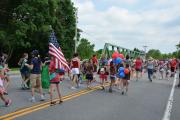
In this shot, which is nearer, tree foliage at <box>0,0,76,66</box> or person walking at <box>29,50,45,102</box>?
person walking at <box>29,50,45,102</box>

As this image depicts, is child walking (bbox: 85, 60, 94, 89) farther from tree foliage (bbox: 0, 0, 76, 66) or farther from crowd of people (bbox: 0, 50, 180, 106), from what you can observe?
tree foliage (bbox: 0, 0, 76, 66)

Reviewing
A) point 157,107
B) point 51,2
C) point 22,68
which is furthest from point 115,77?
point 51,2

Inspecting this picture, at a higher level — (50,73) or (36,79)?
(50,73)

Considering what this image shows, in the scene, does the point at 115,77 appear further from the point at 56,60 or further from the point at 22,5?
the point at 22,5

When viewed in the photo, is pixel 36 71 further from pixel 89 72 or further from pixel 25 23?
pixel 25 23

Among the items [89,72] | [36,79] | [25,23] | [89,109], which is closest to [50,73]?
[36,79]

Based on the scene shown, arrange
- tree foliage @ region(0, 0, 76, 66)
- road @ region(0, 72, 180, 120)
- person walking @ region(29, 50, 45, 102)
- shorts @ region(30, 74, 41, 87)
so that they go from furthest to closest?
tree foliage @ region(0, 0, 76, 66) < person walking @ region(29, 50, 45, 102) < shorts @ region(30, 74, 41, 87) < road @ region(0, 72, 180, 120)

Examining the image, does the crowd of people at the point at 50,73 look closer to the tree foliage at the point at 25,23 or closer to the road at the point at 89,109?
the road at the point at 89,109

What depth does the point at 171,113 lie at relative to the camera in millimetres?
12930

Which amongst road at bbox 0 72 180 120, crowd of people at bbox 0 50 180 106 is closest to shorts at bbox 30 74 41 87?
crowd of people at bbox 0 50 180 106

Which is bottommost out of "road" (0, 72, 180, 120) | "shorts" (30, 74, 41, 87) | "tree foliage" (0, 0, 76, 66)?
"road" (0, 72, 180, 120)

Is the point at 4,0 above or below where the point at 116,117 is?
above

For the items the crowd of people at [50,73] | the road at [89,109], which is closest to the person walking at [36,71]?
the crowd of people at [50,73]

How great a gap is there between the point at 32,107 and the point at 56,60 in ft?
7.02
